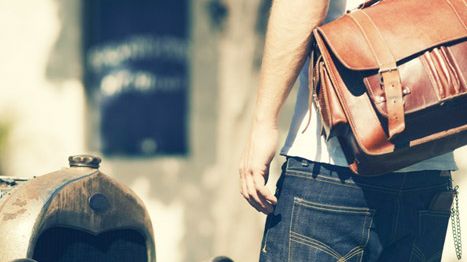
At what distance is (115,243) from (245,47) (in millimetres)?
4183

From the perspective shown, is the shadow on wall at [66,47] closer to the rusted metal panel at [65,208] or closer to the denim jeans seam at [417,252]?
the rusted metal panel at [65,208]

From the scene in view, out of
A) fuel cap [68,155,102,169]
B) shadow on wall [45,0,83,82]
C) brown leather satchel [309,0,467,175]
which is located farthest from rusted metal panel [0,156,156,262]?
shadow on wall [45,0,83,82]

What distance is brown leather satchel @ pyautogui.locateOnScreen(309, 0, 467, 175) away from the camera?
8.79ft

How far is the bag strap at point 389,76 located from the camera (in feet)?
8.73

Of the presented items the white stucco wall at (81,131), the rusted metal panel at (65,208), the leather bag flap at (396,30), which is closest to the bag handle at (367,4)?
the leather bag flap at (396,30)

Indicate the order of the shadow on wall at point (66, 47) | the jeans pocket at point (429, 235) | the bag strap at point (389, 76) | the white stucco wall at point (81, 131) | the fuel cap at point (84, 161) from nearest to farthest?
1. the bag strap at point (389, 76)
2. the jeans pocket at point (429, 235)
3. the fuel cap at point (84, 161)
4. the white stucco wall at point (81, 131)
5. the shadow on wall at point (66, 47)

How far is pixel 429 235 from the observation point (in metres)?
2.95

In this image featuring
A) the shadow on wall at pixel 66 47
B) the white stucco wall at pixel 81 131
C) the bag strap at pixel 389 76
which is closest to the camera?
the bag strap at pixel 389 76

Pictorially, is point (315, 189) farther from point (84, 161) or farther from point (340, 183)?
point (84, 161)

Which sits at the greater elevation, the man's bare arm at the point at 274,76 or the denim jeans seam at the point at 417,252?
the man's bare arm at the point at 274,76

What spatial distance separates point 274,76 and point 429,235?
61cm

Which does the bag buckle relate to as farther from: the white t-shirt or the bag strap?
the white t-shirt

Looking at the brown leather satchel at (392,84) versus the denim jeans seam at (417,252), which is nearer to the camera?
the brown leather satchel at (392,84)

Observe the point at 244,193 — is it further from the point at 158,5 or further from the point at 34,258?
the point at 158,5
